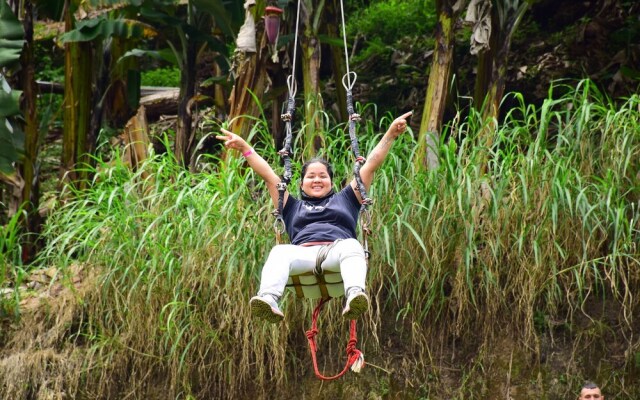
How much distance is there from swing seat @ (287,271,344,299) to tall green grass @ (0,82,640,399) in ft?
4.08

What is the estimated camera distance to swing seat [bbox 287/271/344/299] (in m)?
5.41

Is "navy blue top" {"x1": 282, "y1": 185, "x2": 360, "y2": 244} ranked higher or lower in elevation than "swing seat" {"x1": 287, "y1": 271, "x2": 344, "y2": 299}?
higher

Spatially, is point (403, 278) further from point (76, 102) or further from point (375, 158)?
point (76, 102)

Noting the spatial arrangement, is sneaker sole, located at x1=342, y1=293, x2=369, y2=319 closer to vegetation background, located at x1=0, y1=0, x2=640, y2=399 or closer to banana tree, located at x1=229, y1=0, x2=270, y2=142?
vegetation background, located at x1=0, y1=0, x2=640, y2=399

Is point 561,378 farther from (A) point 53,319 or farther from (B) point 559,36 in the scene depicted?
(B) point 559,36

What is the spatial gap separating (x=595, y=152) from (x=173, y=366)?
3.28 meters

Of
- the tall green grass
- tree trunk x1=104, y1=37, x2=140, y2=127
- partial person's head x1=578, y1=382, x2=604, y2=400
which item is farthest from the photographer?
tree trunk x1=104, y1=37, x2=140, y2=127

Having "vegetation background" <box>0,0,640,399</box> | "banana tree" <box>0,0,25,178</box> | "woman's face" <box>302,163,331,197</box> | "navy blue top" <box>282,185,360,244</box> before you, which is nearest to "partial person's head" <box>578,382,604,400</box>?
"vegetation background" <box>0,0,640,399</box>

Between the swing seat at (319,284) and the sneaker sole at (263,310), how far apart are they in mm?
264

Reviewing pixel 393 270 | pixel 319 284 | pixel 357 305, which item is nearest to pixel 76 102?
pixel 393 270

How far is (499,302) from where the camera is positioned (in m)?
6.84

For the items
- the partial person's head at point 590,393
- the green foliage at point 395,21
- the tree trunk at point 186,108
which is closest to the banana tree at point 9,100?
the tree trunk at point 186,108

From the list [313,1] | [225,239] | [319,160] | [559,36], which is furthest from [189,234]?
[559,36]

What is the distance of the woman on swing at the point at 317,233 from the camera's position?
203 inches
